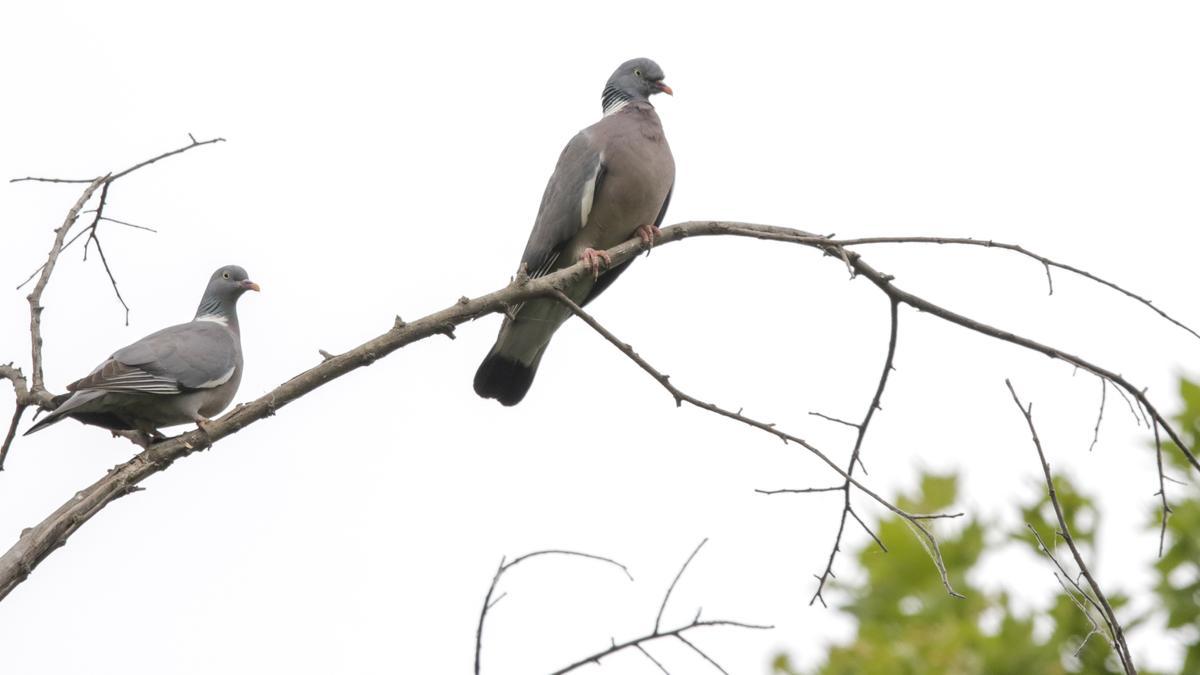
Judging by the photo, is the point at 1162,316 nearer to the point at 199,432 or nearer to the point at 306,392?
the point at 306,392

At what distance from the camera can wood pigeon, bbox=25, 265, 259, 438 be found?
3.75 m

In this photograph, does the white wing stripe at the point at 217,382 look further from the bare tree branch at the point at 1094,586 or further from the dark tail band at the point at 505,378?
the bare tree branch at the point at 1094,586

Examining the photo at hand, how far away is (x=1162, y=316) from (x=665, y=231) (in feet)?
3.98

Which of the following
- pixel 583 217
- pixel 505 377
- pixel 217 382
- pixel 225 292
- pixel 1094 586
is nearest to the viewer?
pixel 1094 586

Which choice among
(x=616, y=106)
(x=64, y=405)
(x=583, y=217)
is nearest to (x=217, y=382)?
(x=64, y=405)

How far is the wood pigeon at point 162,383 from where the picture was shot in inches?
148

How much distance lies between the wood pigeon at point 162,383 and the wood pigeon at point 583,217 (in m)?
1.03

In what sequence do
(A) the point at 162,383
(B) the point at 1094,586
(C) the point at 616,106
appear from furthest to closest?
1. (C) the point at 616,106
2. (A) the point at 162,383
3. (B) the point at 1094,586

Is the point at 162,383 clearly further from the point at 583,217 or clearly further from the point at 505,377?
the point at 583,217

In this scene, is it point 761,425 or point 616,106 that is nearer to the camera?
point 761,425

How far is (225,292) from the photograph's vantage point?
17.5 ft

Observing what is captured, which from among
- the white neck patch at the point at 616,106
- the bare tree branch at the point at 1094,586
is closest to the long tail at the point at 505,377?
the white neck patch at the point at 616,106

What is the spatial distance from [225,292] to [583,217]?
1.55m

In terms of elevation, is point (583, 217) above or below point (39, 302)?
above
